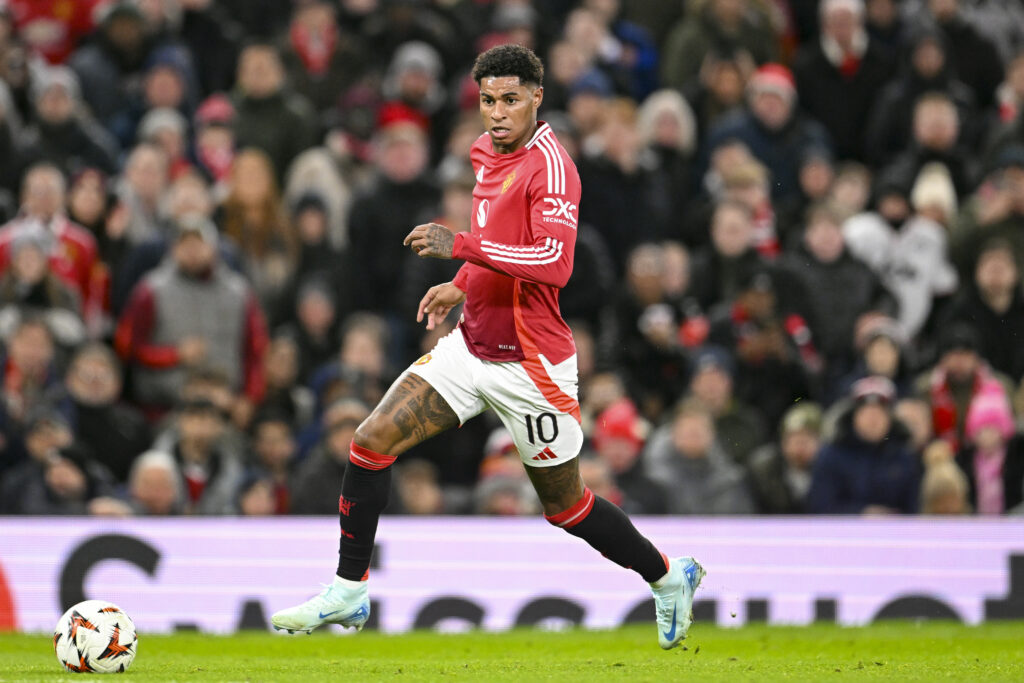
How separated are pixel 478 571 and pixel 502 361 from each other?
3.61 m

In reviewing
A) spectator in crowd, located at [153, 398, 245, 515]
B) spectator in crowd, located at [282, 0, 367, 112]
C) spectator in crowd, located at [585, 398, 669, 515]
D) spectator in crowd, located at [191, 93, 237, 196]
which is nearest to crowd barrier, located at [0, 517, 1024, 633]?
spectator in crowd, located at [585, 398, 669, 515]

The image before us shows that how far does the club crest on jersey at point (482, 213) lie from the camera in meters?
6.95

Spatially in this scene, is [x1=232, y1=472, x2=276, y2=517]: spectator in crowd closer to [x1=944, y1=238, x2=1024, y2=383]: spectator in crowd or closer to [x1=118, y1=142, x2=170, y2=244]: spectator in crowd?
[x1=118, y1=142, x2=170, y2=244]: spectator in crowd

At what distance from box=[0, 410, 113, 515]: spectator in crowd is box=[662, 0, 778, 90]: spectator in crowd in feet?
21.4

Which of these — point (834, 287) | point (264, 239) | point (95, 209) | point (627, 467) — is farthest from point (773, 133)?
point (95, 209)

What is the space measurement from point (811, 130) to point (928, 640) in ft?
18.6

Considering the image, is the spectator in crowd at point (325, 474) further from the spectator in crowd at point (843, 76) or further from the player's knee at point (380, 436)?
the spectator in crowd at point (843, 76)

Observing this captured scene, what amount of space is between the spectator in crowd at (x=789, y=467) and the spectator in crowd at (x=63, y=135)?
5843 millimetres

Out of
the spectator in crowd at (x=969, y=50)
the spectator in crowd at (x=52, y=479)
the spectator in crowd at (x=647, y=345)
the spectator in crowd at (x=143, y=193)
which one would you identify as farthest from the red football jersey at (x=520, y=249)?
the spectator in crowd at (x=969, y=50)

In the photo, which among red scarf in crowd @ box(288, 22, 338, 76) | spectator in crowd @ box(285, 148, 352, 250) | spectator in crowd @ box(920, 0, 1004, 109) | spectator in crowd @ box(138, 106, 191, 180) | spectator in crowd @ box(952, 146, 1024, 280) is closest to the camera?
spectator in crowd @ box(952, 146, 1024, 280)

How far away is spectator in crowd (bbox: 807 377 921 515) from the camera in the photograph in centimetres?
1056

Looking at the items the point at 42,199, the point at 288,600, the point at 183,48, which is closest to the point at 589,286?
the point at 288,600

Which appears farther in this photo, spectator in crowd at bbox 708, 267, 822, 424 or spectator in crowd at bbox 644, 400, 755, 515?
spectator in crowd at bbox 708, 267, 822, 424

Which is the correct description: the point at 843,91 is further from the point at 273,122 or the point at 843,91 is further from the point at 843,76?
the point at 273,122
